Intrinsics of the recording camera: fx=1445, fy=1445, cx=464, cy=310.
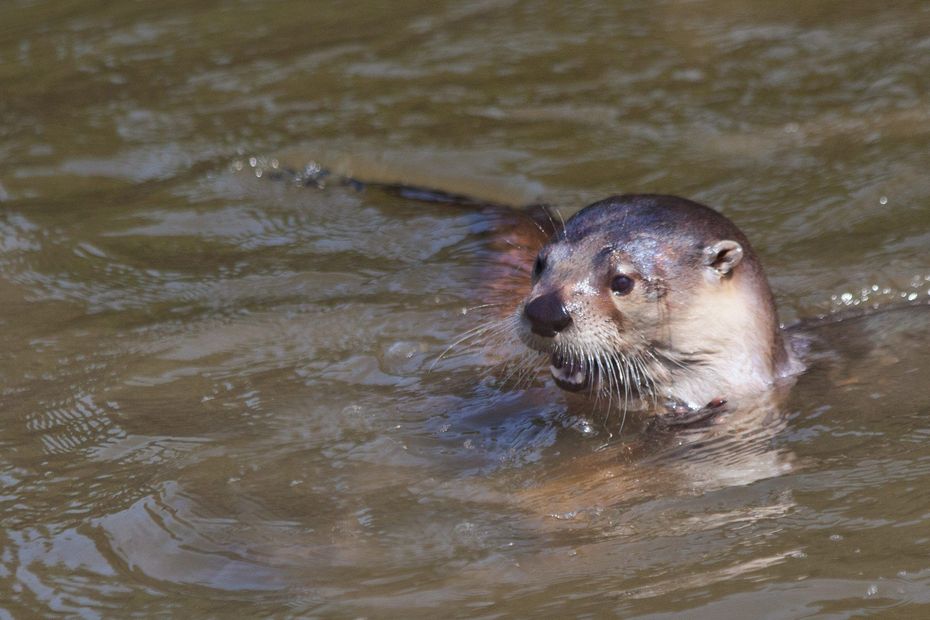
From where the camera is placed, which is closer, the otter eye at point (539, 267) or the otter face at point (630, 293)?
the otter face at point (630, 293)

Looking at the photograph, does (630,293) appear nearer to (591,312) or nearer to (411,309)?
(591,312)

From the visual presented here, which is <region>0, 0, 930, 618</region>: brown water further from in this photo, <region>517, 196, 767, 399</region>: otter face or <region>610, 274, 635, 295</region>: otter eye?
<region>610, 274, 635, 295</region>: otter eye

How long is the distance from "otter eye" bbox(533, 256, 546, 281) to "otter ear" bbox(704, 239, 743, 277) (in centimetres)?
43

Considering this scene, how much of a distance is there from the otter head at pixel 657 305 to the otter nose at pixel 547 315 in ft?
0.10

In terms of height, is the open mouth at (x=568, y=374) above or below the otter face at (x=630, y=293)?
below

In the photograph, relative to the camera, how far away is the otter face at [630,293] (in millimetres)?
3672

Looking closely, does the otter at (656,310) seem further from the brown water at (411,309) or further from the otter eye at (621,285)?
the brown water at (411,309)

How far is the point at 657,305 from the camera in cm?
378

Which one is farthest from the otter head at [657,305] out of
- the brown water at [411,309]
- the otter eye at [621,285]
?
the brown water at [411,309]

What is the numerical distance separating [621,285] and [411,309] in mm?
1080

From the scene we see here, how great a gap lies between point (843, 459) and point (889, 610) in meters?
0.77

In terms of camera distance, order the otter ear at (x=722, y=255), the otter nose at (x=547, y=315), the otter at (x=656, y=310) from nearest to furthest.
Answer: the otter nose at (x=547, y=315)
the otter at (x=656, y=310)
the otter ear at (x=722, y=255)

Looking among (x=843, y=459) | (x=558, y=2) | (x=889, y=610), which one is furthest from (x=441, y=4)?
(x=889, y=610)

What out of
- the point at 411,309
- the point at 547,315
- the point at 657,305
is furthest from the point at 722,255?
the point at 411,309
